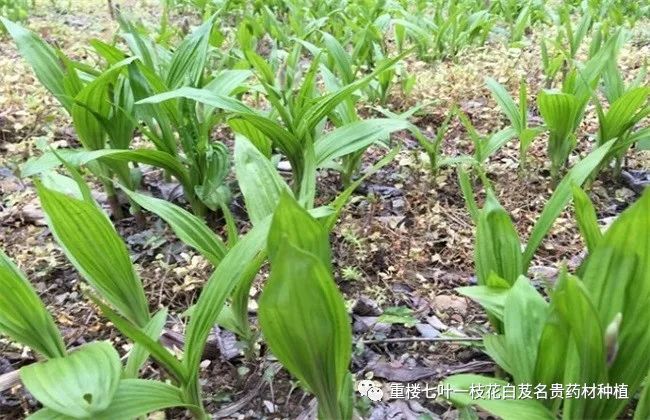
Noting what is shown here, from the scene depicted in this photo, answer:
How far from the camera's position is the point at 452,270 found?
Result: 83.1 inches

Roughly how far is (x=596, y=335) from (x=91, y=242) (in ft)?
3.60

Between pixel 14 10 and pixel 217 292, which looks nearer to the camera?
pixel 217 292

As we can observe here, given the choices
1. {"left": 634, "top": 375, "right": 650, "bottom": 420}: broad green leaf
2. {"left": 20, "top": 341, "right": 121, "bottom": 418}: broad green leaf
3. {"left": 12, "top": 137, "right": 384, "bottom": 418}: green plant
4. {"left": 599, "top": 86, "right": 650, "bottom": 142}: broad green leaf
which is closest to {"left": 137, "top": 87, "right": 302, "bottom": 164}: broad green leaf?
{"left": 12, "top": 137, "right": 384, "bottom": 418}: green plant

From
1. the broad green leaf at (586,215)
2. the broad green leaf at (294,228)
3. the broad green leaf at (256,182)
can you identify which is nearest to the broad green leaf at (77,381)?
the broad green leaf at (294,228)

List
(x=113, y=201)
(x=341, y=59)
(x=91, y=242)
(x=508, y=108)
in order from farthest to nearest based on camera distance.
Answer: (x=341, y=59) < (x=508, y=108) < (x=113, y=201) < (x=91, y=242)

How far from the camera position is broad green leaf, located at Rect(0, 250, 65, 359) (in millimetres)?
1245

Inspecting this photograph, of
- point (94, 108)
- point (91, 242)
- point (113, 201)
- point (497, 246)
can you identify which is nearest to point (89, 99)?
point (94, 108)

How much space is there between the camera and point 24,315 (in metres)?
1.29

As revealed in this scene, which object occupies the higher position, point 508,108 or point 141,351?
point 508,108

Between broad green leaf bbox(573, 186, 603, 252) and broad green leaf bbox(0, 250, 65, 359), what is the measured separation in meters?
1.21

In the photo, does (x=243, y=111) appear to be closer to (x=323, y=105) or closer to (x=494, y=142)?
(x=323, y=105)

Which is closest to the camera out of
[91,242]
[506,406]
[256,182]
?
[506,406]

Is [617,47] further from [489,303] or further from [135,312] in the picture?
[135,312]

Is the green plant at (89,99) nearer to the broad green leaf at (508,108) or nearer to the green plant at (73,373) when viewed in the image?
the green plant at (73,373)
